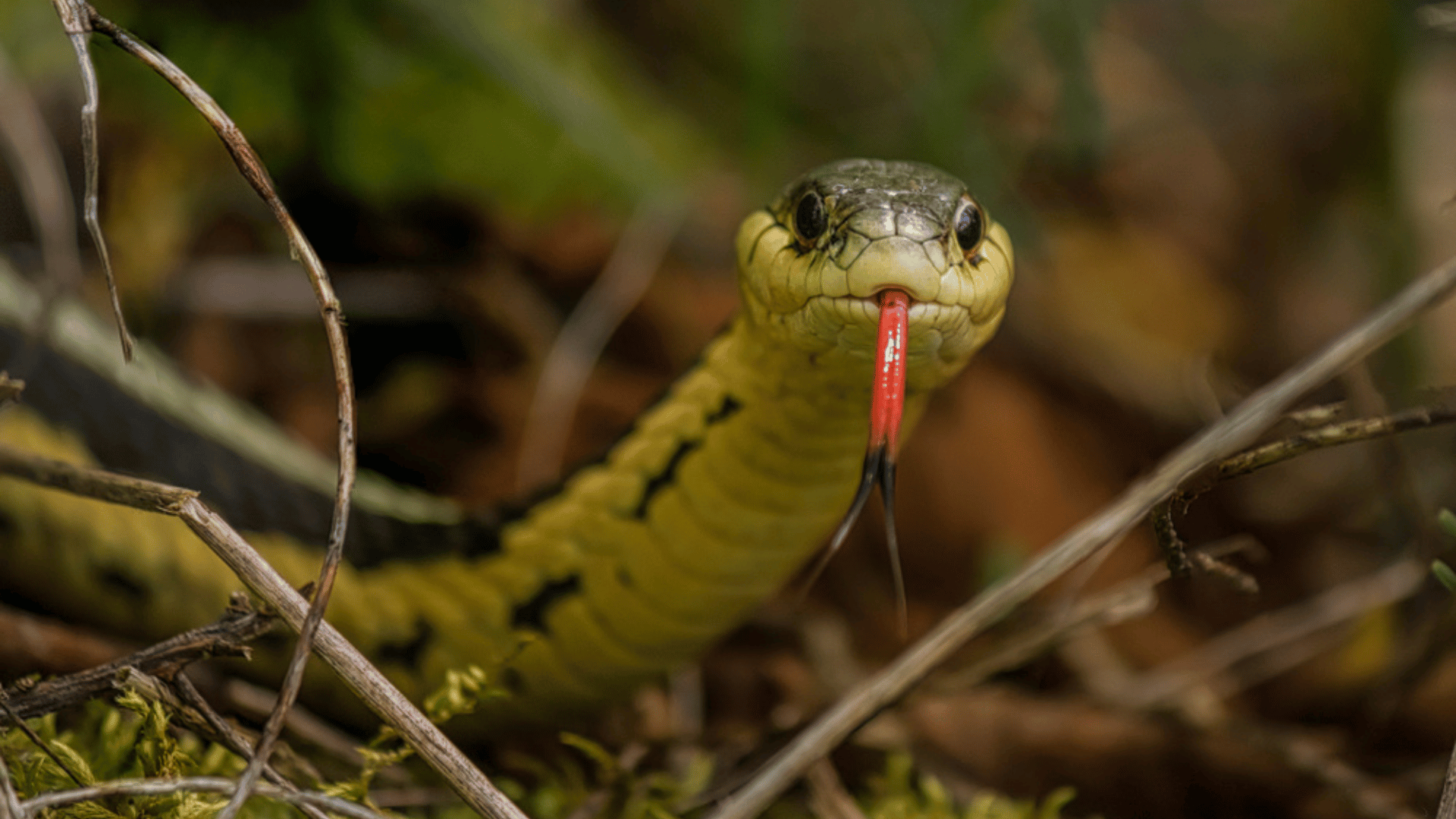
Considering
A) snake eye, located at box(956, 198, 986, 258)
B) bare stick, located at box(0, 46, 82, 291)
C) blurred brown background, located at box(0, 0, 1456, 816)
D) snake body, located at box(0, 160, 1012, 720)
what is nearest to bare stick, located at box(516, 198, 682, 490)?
blurred brown background, located at box(0, 0, 1456, 816)

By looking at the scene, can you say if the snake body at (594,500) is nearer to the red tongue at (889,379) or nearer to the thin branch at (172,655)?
the red tongue at (889,379)

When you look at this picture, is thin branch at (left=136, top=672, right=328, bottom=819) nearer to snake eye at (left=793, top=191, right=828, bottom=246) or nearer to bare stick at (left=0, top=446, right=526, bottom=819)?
bare stick at (left=0, top=446, right=526, bottom=819)

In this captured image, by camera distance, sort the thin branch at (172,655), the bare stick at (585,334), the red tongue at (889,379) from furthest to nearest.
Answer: the bare stick at (585,334), the red tongue at (889,379), the thin branch at (172,655)

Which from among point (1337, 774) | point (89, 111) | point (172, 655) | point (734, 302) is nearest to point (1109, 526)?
point (1337, 774)

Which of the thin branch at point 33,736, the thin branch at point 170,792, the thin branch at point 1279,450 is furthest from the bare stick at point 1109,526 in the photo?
the thin branch at point 33,736

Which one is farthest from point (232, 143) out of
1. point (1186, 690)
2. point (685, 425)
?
point (1186, 690)

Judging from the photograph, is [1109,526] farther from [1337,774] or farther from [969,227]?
[1337,774]
